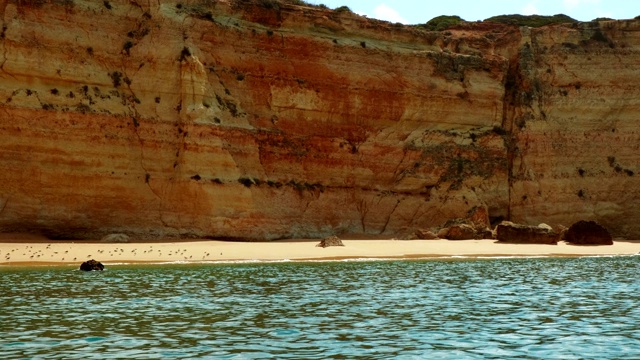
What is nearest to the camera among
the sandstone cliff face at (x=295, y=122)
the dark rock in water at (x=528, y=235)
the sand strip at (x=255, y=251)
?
the sand strip at (x=255, y=251)

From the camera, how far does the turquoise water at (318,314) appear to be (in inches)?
394

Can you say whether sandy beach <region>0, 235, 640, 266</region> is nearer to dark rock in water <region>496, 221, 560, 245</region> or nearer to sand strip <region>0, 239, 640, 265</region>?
sand strip <region>0, 239, 640, 265</region>

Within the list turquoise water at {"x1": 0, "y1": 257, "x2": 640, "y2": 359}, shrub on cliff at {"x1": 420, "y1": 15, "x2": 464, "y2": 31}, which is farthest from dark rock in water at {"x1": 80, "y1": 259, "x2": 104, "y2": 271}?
shrub on cliff at {"x1": 420, "y1": 15, "x2": 464, "y2": 31}

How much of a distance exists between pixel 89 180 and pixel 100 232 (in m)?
2.12

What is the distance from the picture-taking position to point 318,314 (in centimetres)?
1293

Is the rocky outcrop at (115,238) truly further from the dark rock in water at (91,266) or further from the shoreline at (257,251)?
the dark rock in water at (91,266)

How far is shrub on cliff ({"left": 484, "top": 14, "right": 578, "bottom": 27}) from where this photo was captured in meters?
53.5

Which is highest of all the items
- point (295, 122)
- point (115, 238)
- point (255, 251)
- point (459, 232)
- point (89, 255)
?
point (295, 122)

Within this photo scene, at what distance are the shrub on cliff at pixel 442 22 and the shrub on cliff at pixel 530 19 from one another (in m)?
2.48

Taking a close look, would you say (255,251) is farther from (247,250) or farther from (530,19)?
(530,19)

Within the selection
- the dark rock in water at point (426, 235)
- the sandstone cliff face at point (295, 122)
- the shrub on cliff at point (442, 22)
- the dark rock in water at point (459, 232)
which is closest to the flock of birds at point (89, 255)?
the sandstone cliff face at point (295, 122)

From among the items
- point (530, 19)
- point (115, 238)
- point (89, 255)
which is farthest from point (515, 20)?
point (89, 255)

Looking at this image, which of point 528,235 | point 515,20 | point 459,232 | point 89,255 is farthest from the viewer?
point 515,20

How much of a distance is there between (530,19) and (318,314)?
151 ft
